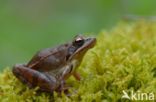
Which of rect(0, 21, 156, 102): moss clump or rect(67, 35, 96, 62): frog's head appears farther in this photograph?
rect(67, 35, 96, 62): frog's head

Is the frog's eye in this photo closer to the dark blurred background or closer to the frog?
the frog

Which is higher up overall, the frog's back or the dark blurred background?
the dark blurred background

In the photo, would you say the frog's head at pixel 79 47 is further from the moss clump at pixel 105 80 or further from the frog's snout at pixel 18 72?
the frog's snout at pixel 18 72

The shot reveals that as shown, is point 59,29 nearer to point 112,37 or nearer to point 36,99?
point 112,37

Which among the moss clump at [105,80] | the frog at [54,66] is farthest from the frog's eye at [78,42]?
the moss clump at [105,80]

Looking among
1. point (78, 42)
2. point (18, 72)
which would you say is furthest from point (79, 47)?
point (18, 72)

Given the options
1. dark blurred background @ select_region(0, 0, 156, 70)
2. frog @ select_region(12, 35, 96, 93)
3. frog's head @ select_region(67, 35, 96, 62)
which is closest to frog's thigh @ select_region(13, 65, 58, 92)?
frog @ select_region(12, 35, 96, 93)
